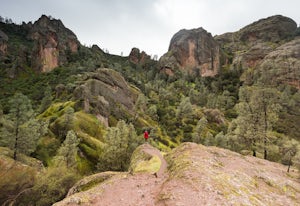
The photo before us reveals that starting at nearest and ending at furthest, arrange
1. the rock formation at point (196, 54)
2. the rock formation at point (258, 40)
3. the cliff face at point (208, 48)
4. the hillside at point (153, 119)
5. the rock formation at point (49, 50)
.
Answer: the hillside at point (153, 119), the rock formation at point (49, 50), the rock formation at point (258, 40), the cliff face at point (208, 48), the rock formation at point (196, 54)

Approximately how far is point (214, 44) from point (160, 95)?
92023 mm

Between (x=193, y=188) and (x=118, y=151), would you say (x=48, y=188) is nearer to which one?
(x=118, y=151)

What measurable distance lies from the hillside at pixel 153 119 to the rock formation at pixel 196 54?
80 centimetres

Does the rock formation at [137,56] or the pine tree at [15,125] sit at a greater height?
the rock formation at [137,56]

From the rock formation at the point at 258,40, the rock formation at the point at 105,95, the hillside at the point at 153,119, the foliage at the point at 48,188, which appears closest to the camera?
the hillside at the point at 153,119

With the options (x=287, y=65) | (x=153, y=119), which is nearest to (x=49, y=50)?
(x=153, y=119)

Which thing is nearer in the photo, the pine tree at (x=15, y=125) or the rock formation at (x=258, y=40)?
the pine tree at (x=15, y=125)

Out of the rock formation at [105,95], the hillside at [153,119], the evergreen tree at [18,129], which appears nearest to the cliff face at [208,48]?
the hillside at [153,119]

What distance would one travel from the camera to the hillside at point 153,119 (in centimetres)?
1428

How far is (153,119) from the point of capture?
79.4m

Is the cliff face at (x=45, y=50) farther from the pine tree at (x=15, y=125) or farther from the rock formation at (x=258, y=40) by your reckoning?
the rock formation at (x=258, y=40)

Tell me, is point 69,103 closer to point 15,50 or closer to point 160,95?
point 160,95

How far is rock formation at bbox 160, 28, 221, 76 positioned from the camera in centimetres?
16288

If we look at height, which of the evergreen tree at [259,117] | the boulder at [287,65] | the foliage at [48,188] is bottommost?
the foliage at [48,188]
